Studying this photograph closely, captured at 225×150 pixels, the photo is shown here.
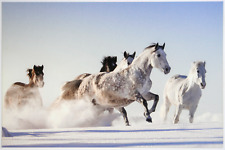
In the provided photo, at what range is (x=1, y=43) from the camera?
8.93 m

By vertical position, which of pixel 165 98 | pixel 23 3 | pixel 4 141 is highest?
pixel 23 3

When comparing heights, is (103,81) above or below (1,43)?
below

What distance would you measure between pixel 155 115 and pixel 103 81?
1.70 meters

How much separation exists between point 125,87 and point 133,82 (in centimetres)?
18

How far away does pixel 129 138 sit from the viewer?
7.30 m

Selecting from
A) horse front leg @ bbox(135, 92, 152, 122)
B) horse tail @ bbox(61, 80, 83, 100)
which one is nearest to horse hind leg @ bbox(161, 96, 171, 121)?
horse front leg @ bbox(135, 92, 152, 122)

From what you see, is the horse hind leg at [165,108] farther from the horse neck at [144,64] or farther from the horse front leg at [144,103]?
the horse front leg at [144,103]

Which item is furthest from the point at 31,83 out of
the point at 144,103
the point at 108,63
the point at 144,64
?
the point at 144,103

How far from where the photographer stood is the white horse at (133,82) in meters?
8.16

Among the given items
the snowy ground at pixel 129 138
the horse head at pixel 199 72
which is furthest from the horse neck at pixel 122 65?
the snowy ground at pixel 129 138

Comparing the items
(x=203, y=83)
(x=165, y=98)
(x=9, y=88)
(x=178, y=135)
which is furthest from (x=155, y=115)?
(x=9, y=88)

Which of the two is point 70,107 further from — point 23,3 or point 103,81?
point 23,3

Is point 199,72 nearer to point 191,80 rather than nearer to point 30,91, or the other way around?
point 191,80

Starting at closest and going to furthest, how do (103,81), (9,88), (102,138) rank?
1. (102,138)
2. (103,81)
3. (9,88)
